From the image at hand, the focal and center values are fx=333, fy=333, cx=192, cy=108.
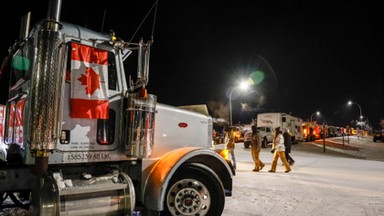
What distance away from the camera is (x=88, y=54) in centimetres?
445

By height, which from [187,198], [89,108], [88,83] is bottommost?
[187,198]

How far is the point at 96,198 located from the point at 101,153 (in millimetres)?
626

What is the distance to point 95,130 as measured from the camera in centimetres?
439

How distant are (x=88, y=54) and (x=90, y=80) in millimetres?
361

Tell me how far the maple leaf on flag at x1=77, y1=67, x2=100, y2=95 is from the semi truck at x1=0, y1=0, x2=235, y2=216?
0.5 inches

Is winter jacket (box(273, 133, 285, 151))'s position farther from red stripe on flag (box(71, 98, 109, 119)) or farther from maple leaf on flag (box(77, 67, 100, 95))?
maple leaf on flag (box(77, 67, 100, 95))

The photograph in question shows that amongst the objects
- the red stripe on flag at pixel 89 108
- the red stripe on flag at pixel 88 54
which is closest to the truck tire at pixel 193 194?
the red stripe on flag at pixel 89 108

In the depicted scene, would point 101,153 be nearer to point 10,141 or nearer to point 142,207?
point 142,207

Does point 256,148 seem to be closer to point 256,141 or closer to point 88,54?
point 256,141

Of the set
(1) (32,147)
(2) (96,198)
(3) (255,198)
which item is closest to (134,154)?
(2) (96,198)

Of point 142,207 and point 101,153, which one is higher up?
point 101,153

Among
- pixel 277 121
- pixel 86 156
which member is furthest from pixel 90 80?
pixel 277 121

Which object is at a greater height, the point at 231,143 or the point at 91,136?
the point at 91,136

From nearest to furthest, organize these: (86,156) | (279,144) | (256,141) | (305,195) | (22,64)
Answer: (86,156) < (22,64) < (305,195) < (279,144) < (256,141)
